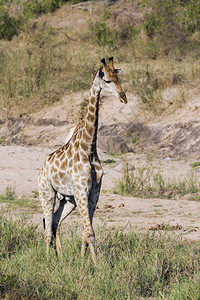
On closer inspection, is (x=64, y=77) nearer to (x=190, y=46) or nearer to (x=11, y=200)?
(x=190, y=46)

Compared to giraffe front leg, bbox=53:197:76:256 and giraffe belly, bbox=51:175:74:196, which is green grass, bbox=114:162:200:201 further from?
giraffe belly, bbox=51:175:74:196

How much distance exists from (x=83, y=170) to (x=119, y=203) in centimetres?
419

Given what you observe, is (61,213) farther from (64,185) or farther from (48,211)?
(64,185)

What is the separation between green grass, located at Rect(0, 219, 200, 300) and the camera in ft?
16.1

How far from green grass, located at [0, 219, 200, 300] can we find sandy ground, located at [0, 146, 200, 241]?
37 centimetres

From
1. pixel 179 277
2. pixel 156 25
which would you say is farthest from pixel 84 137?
pixel 156 25

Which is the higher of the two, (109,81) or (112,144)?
(109,81)

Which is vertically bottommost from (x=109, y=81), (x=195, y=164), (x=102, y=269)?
(x=102, y=269)

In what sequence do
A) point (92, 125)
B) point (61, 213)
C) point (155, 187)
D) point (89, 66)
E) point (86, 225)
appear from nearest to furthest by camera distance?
point (86, 225), point (92, 125), point (61, 213), point (155, 187), point (89, 66)

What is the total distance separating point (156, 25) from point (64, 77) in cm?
434

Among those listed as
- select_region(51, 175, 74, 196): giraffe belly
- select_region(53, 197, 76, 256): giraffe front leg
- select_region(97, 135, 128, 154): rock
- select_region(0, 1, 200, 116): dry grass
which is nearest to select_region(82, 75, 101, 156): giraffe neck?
select_region(51, 175, 74, 196): giraffe belly

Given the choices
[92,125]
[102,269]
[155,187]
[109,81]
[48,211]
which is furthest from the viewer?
[155,187]

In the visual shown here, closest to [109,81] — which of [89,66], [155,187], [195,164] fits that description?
[155,187]

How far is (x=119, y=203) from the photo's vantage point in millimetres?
9789
